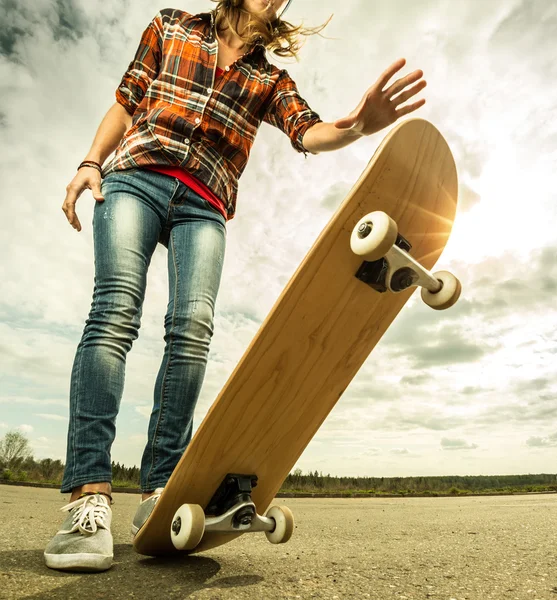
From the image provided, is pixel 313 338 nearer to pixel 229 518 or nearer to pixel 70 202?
pixel 229 518

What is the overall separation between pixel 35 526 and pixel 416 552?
2.09 metres

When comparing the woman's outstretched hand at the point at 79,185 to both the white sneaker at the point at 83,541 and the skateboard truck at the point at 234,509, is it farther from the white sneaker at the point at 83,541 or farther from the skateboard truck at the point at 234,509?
the skateboard truck at the point at 234,509

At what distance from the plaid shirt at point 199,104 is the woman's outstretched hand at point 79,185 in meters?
0.07

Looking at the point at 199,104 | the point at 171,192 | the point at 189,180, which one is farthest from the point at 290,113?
the point at 171,192

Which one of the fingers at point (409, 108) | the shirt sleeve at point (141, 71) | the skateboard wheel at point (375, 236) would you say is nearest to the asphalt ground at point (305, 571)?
the skateboard wheel at point (375, 236)

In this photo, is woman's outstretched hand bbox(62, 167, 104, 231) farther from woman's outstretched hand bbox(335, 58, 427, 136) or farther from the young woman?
woman's outstretched hand bbox(335, 58, 427, 136)

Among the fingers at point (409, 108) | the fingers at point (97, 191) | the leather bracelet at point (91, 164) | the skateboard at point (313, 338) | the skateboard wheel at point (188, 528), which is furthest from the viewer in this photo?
→ the leather bracelet at point (91, 164)

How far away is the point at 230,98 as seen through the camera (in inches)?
87.7

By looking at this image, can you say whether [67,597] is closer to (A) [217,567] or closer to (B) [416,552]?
(A) [217,567]

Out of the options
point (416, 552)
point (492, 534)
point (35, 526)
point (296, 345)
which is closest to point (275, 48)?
point (296, 345)

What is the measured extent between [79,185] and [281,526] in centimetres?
168

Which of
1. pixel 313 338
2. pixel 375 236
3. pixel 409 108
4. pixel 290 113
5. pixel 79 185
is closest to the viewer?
pixel 375 236

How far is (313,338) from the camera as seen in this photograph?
168cm

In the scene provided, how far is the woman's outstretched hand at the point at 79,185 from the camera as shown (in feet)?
6.92
